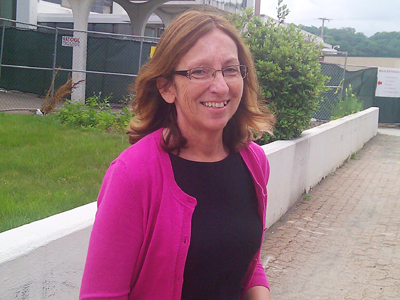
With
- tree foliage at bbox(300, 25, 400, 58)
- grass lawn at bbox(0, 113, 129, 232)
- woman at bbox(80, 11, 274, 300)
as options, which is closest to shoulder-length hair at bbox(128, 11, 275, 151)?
woman at bbox(80, 11, 274, 300)

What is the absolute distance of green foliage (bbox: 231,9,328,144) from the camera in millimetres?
6141

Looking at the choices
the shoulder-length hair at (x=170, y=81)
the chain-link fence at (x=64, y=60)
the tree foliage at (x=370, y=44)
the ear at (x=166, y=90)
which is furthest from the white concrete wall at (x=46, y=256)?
the tree foliage at (x=370, y=44)

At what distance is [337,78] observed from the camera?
16531 millimetres

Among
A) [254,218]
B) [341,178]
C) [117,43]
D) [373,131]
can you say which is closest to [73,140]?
[341,178]

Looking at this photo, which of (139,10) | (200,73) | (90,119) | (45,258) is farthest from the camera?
(139,10)

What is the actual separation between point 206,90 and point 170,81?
15 cm

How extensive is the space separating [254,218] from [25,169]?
157 inches

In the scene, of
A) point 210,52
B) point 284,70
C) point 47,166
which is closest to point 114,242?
point 210,52

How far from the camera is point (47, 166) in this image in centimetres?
548

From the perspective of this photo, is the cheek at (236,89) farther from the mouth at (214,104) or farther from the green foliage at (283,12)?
the green foliage at (283,12)

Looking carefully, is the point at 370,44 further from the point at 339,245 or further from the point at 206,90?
the point at 206,90

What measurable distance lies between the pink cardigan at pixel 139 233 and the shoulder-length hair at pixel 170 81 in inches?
7.8

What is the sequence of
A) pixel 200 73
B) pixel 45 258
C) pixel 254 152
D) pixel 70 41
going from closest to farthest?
1. pixel 200 73
2. pixel 254 152
3. pixel 45 258
4. pixel 70 41

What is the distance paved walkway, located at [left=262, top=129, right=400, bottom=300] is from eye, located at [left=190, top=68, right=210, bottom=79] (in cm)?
281
